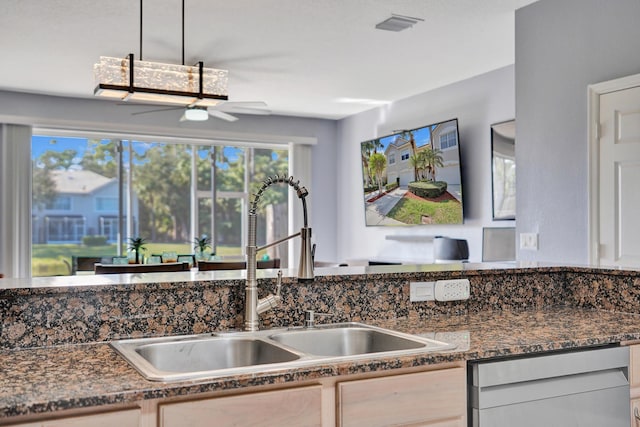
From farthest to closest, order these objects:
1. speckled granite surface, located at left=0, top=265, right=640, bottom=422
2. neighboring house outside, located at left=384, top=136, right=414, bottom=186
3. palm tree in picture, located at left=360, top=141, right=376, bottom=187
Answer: palm tree in picture, located at left=360, top=141, right=376, bottom=187 < neighboring house outside, located at left=384, top=136, right=414, bottom=186 < speckled granite surface, located at left=0, top=265, right=640, bottom=422

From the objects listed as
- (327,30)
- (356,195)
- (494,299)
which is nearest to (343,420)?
(494,299)

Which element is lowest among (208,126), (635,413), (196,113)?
(635,413)

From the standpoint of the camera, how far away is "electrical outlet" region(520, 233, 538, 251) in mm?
3619

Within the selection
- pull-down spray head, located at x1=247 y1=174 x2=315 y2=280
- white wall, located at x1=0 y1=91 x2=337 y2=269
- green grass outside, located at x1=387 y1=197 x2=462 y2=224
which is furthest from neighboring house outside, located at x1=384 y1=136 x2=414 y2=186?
pull-down spray head, located at x1=247 y1=174 x2=315 y2=280

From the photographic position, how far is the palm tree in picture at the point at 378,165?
655 cm

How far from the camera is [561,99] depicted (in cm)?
347

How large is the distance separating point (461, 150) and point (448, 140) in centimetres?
15

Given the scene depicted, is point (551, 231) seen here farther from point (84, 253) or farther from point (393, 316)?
point (84, 253)

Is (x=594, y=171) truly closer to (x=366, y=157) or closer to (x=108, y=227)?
(x=366, y=157)

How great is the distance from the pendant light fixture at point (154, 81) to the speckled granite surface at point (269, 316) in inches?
80.2

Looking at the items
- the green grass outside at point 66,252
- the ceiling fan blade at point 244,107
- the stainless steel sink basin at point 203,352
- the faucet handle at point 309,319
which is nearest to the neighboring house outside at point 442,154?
the ceiling fan blade at point 244,107

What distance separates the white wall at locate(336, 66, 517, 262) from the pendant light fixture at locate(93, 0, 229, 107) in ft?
8.15

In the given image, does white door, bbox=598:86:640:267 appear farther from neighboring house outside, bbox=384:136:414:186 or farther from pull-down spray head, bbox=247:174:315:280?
neighboring house outside, bbox=384:136:414:186

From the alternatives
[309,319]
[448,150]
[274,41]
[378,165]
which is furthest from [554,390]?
[378,165]
